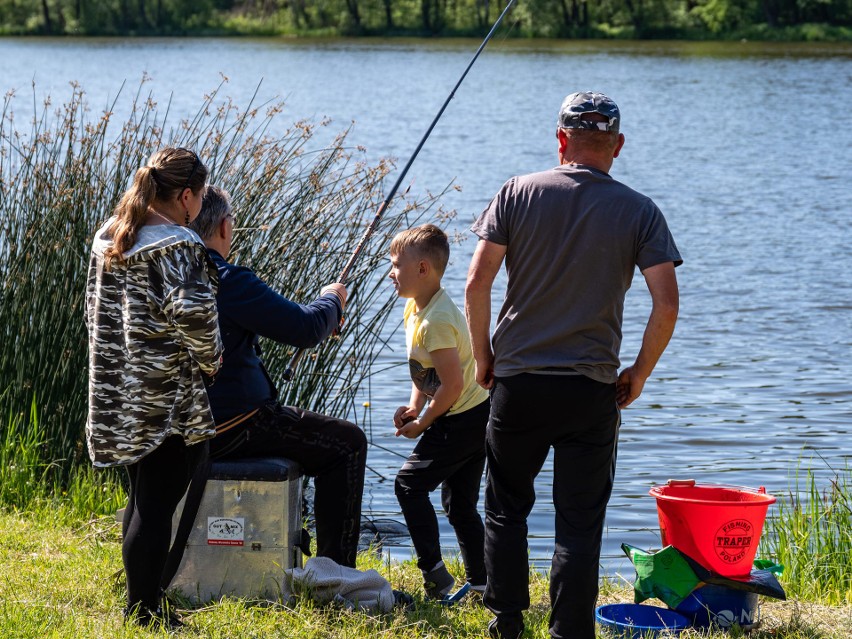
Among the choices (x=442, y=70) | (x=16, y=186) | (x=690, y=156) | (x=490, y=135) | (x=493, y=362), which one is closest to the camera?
(x=493, y=362)

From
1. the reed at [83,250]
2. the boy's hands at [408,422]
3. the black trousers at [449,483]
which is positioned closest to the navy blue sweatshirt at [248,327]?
the boy's hands at [408,422]

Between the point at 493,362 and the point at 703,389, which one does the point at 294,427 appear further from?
the point at 703,389

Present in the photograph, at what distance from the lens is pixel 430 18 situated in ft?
207

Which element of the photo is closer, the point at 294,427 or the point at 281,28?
the point at 294,427

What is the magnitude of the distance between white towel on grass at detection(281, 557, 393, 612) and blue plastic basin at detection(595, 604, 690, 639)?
68 cm

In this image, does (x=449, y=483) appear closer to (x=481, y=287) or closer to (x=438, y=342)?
(x=438, y=342)

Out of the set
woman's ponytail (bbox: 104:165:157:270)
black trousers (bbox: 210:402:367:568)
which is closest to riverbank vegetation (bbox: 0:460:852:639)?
black trousers (bbox: 210:402:367:568)

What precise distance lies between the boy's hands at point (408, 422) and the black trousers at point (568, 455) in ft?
1.70

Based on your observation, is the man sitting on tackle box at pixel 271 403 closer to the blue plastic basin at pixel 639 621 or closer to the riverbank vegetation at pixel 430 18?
the blue plastic basin at pixel 639 621

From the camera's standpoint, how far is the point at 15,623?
3.39 m

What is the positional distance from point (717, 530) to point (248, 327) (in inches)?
61.2

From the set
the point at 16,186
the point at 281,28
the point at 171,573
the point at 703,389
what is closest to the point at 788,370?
the point at 703,389

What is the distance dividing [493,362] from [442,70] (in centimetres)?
3464

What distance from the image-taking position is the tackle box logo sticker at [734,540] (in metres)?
3.75
